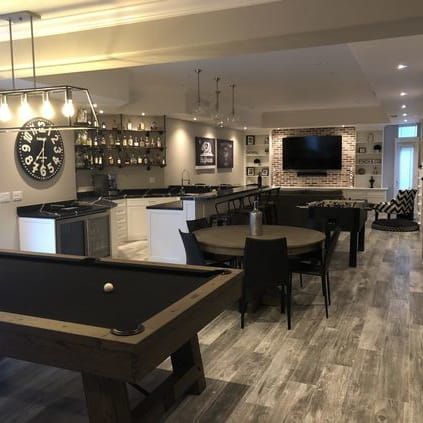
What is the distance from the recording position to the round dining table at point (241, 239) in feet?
14.5

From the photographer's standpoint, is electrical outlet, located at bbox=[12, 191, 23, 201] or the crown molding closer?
the crown molding

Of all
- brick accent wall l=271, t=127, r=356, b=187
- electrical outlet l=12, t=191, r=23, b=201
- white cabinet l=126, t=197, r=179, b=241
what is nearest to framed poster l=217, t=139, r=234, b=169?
brick accent wall l=271, t=127, r=356, b=187

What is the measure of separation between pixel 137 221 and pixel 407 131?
9.61 metres

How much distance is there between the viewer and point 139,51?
13.2ft

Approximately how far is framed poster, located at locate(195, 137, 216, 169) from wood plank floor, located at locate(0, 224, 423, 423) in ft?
20.5

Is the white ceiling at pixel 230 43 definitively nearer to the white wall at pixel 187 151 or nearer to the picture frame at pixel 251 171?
the white wall at pixel 187 151

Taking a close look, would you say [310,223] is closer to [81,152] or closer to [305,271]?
[305,271]

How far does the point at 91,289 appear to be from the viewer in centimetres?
272

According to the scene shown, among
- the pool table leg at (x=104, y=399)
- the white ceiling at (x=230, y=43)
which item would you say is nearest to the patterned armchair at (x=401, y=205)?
the white ceiling at (x=230, y=43)

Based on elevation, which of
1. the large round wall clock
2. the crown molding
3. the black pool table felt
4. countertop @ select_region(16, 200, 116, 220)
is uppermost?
the crown molding

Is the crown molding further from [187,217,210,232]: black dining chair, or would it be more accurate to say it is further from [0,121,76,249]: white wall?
[187,217,210,232]: black dining chair

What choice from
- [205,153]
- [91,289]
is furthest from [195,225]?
[205,153]

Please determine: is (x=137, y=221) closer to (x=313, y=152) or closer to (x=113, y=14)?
(x=113, y=14)

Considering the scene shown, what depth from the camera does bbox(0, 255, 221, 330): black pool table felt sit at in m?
2.30
